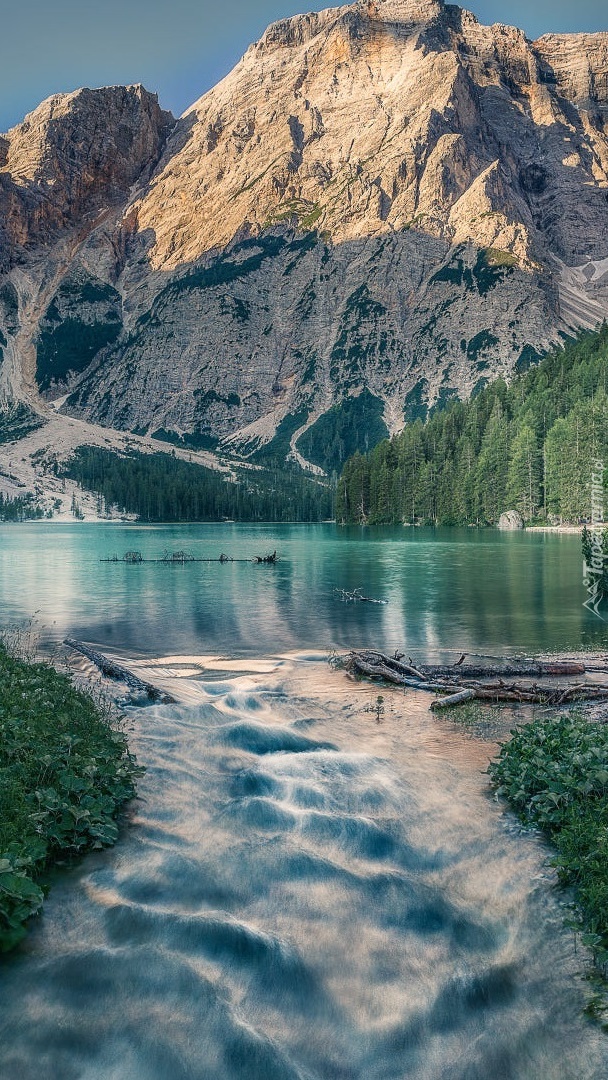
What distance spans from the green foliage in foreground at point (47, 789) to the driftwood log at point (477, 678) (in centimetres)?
995

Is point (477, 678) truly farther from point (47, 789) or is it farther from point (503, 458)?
point (503, 458)

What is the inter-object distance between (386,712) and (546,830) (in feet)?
26.8

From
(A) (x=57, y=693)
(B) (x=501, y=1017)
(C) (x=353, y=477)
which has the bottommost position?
(B) (x=501, y=1017)

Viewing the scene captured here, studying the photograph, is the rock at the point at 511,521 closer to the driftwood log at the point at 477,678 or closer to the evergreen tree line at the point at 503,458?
the evergreen tree line at the point at 503,458

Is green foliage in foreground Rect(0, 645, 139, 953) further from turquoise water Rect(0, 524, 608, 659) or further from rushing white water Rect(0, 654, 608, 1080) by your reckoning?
turquoise water Rect(0, 524, 608, 659)

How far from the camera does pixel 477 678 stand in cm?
2289

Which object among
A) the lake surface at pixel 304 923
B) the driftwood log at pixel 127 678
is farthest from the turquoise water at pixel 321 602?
the lake surface at pixel 304 923

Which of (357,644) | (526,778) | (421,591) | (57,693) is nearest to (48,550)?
(421,591)

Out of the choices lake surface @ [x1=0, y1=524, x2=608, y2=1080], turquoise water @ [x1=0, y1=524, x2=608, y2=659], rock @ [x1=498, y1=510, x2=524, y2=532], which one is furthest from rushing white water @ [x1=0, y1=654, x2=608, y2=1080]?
rock @ [x1=498, y1=510, x2=524, y2=532]

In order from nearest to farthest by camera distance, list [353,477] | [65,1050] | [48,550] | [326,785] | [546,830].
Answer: [65,1050], [546,830], [326,785], [48,550], [353,477]

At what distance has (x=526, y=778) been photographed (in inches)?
508

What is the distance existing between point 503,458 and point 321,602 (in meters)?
105

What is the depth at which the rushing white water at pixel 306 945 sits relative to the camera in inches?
281

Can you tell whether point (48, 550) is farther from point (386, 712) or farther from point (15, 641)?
point (386, 712)
